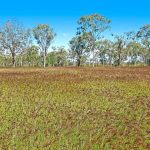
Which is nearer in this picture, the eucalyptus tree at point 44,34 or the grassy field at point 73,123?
the grassy field at point 73,123

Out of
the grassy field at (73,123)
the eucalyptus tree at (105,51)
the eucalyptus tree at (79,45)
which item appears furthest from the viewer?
the eucalyptus tree at (105,51)

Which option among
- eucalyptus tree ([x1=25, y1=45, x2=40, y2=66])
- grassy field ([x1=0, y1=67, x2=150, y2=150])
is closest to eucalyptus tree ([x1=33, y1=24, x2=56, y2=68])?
eucalyptus tree ([x1=25, y1=45, x2=40, y2=66])

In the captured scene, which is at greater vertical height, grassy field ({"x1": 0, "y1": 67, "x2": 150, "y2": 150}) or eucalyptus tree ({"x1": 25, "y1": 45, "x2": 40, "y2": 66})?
eucalyptus tree ({"x1": 25, "y1": 45, "x2": 40, "y2": 66})

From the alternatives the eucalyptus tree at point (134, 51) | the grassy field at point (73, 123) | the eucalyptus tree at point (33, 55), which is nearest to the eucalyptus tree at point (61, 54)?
the eucalyptus tree at point (33, 55)

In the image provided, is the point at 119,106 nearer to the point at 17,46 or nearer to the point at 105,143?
the point at 105,143

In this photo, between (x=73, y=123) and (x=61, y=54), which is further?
(x=61, y=54)

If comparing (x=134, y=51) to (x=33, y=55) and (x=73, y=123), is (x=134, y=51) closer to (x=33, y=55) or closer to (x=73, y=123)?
(x=33, y=55)

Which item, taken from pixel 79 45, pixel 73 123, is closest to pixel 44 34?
pixel 79 45

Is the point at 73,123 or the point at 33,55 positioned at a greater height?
the point at 33,55

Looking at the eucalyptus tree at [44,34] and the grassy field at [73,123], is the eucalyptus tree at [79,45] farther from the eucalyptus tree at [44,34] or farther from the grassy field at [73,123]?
the grassy field at [73,123]

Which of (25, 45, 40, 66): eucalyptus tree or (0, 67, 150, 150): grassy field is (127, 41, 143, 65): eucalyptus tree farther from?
(0, 67, 150, 150): grassy field

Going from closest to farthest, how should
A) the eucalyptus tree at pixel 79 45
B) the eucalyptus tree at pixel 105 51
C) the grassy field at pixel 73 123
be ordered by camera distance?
the grassy field at pixel 73 123 < the eucalyptus tree at pixel 79 45 < the eucalyptus tree at pixel 105 51

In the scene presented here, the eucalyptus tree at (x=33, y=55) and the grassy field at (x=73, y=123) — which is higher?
the eucalyptus tree at (x=33, y=55)

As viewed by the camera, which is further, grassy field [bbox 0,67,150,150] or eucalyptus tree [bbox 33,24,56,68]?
eucalyptus tree [bbox 33,24,56,68]
